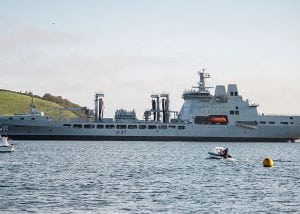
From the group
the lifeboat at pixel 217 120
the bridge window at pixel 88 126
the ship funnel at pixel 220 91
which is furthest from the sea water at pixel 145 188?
the ship funnel at pixel 220 91

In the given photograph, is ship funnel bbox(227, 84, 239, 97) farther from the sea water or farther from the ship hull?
the sea water

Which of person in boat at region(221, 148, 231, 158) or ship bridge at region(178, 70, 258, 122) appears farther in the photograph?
ship bridge at region(178, 70, 258, 122)

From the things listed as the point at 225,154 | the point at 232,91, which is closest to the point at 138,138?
the point at 232,91

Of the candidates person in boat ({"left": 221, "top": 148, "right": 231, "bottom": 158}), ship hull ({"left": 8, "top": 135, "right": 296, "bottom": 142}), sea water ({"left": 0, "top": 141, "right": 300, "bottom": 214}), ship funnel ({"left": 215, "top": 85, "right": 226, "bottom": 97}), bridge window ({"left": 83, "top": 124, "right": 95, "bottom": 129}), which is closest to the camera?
sea water ({"left": 0, "top": 141, "right": 300, "bottom": 214})

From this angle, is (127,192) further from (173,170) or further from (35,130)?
(35,130)

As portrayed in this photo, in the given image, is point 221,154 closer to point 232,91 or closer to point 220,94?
point 220,94

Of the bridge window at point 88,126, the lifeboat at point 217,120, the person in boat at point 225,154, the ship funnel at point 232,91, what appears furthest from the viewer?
the ship funnel at point 232,91

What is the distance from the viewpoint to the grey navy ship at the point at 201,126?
174 meters

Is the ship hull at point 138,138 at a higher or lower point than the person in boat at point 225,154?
higher

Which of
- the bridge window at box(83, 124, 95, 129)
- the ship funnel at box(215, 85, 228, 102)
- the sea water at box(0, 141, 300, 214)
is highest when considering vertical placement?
the ship funnel at box(215, 85, 228, 102)

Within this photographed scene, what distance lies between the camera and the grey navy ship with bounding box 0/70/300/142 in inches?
6836

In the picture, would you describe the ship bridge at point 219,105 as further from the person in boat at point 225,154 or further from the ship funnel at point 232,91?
the person in boat at point 225,154

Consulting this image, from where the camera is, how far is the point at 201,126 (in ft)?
571

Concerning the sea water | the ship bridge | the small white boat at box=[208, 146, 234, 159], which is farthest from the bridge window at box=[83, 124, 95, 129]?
the sea water
